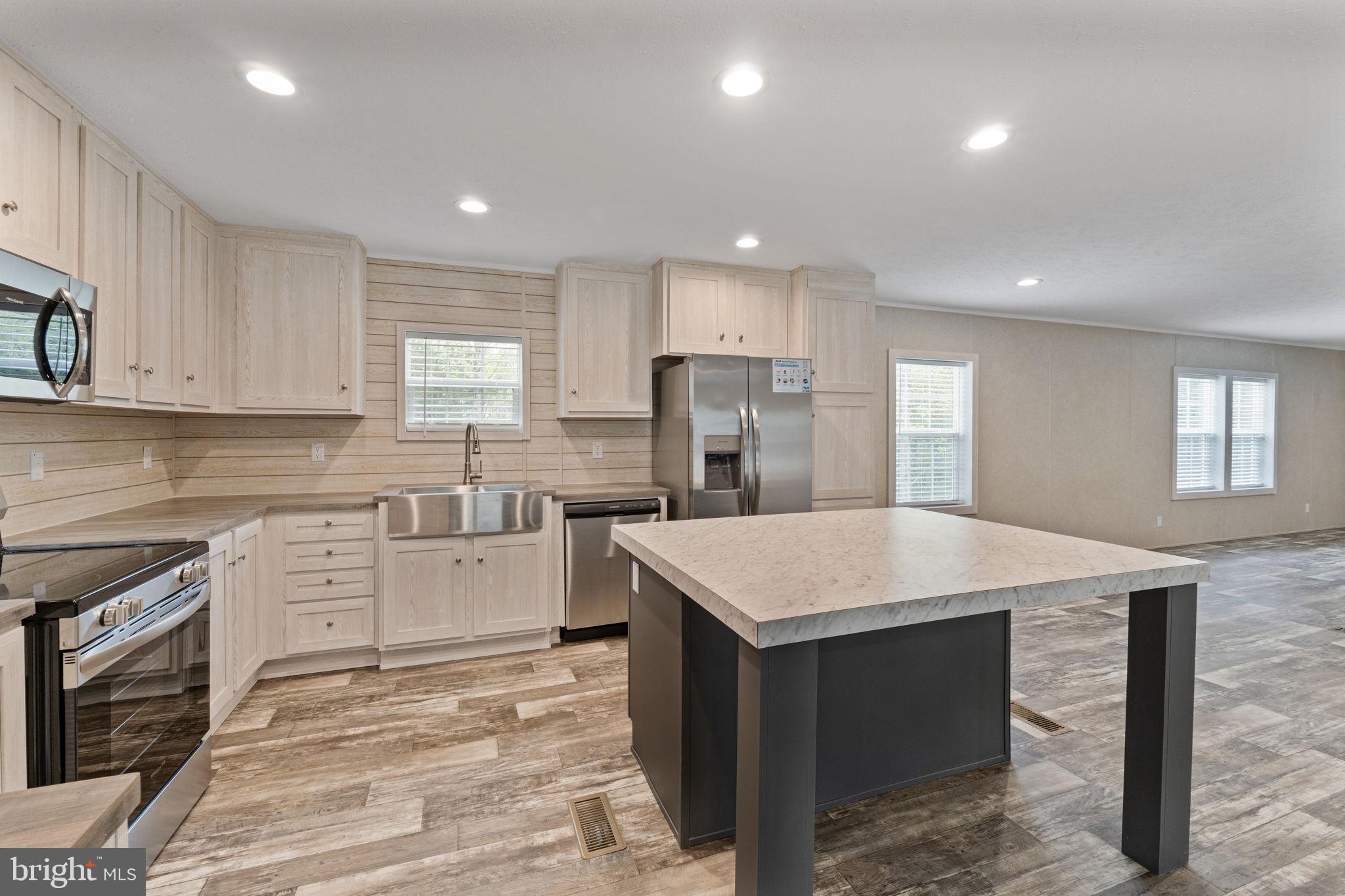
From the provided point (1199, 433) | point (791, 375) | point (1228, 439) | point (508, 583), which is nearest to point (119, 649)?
point (508, 583)

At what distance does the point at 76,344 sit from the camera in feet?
6.53

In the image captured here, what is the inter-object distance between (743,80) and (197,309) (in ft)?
9.48

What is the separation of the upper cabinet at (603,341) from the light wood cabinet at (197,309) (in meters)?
1.89

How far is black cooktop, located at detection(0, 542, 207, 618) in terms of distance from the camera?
56.2 inches

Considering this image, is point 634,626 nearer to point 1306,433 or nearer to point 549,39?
point 549,39

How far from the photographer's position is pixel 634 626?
2318mm

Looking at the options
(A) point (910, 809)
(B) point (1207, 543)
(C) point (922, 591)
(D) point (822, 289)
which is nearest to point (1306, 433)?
(B) point (1207, 543)

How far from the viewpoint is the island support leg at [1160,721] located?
166 centimetres

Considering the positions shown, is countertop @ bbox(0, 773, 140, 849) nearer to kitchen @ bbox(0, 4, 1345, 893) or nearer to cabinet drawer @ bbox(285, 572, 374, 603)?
kitchen @ bbox(0, 4, 1345, 893)

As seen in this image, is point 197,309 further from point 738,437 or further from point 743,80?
point 738,437

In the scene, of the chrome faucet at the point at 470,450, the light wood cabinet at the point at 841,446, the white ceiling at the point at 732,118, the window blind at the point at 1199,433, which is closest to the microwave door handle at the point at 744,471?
the light wood cabinet at the point at 841,446

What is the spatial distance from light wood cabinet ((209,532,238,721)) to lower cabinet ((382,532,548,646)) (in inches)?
29.4

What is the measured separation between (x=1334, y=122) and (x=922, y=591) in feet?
8.52

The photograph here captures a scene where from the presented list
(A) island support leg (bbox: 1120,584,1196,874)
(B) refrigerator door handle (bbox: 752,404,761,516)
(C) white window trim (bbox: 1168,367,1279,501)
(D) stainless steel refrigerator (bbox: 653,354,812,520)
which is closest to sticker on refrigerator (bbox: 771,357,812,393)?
(D) stainless steel refrigerator (bbox: 653,354,812,520)
